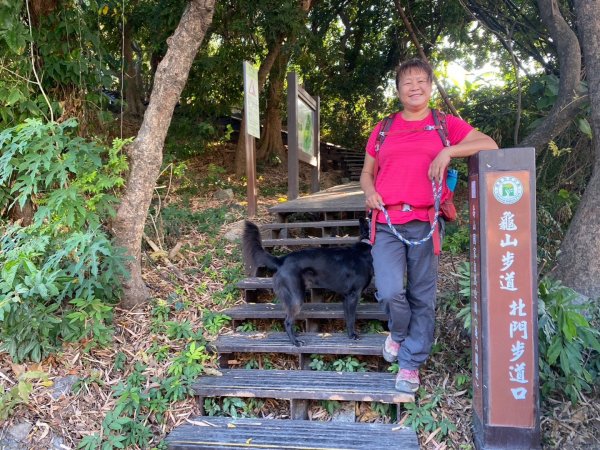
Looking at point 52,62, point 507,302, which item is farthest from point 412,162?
point 52,62

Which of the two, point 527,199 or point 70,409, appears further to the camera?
point 70,409

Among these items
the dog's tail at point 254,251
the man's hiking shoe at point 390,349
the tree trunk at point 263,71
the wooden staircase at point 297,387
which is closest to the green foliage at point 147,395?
the wooden staircase at point 297,387

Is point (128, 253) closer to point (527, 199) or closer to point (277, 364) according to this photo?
point (277, 364)

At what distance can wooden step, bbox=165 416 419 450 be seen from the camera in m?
2.62

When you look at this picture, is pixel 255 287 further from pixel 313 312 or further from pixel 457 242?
pixel 457 242

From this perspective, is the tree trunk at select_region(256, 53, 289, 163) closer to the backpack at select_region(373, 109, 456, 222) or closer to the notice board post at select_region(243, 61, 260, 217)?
the notice board post at select_region(243, 61, 260, 217)

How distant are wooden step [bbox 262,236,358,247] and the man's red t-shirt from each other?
1.66 m

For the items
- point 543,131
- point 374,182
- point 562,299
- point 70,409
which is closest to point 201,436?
point 70,409

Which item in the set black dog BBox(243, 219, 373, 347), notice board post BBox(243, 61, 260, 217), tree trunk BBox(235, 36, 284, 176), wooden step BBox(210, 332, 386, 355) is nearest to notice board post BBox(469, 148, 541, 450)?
wooden step BBox(210, 332, 386, 355)

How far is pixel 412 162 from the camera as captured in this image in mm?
2734

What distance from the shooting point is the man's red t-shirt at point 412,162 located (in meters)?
2.71

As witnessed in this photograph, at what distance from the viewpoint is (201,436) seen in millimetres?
2748

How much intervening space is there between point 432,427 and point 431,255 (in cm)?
107

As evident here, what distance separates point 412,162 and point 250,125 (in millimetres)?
3356
